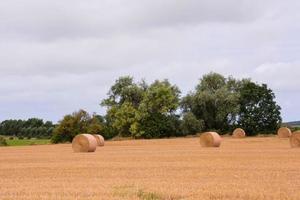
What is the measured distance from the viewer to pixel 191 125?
7425 centimetres

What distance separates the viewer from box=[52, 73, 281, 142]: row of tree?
73.9 m

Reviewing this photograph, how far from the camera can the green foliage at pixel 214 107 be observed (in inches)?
2992

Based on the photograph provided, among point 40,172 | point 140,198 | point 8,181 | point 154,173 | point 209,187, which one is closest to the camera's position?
point 140,198

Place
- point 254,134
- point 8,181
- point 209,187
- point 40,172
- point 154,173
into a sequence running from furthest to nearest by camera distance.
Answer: point 254,134, point 40,172, point 154,173, point 8,181, point 209,187

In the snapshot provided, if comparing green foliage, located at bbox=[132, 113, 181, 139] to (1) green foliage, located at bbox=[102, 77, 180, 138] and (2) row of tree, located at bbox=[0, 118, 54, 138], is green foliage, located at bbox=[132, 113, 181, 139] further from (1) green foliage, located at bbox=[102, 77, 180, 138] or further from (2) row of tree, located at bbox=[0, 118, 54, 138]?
(2) row of tree, located at bbox=[0, 118, 54, 138]

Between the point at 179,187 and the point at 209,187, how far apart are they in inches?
29.9

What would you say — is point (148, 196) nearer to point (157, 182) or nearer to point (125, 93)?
point (157, 182)

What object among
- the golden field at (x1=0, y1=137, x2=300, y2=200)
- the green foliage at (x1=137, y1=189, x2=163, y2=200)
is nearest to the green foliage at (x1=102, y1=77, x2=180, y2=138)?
the golden field at (x1=0, y1=137, x2=300, y2=200)

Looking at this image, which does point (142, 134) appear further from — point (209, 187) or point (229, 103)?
point (209, 187)

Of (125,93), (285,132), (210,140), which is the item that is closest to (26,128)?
(125,93)

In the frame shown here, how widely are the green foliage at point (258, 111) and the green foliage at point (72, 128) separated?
19098 millimetres

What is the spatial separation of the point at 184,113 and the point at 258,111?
982cm

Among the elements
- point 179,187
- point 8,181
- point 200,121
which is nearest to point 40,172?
point 8,181

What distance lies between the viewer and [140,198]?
12711 millimetres
